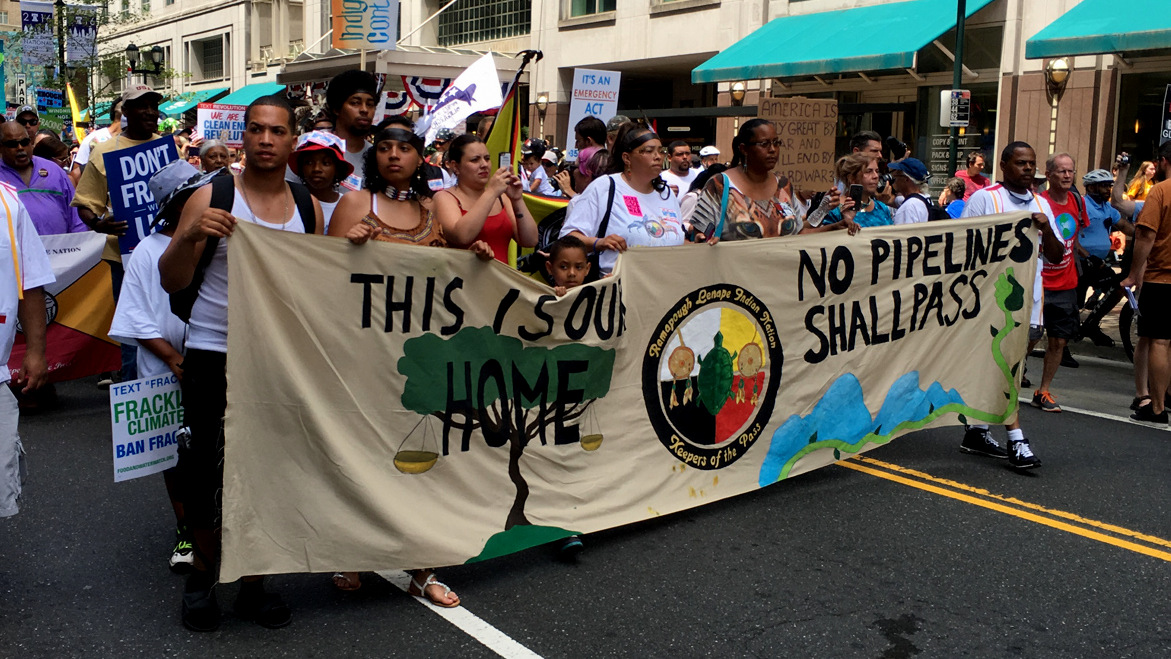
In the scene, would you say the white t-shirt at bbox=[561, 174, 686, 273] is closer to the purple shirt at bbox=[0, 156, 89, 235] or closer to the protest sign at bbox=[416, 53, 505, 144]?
the protest sign at bbox=[416, 53, 505, 144]

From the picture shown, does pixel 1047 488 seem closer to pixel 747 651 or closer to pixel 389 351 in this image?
pixel 747 651

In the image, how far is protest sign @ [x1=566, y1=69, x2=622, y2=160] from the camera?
38.7ft

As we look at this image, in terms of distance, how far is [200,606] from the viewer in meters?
3.96

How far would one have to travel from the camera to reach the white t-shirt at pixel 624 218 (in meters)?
5.52

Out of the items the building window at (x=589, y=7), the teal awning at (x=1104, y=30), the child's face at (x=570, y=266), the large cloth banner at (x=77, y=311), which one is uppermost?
the building window at (x=589, y=7)

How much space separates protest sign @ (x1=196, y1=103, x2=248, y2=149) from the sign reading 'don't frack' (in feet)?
4.88

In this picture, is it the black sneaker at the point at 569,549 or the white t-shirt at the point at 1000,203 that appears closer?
the black sneaker at the point at 569,549

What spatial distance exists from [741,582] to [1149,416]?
4.78m

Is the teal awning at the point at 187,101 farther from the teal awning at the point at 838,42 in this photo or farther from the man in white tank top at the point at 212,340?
the man in white tank top at the point at 212,340

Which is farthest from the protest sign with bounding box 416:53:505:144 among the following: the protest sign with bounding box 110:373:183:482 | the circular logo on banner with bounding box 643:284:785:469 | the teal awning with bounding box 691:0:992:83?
the teal awning with bounding box 691:0:992:83

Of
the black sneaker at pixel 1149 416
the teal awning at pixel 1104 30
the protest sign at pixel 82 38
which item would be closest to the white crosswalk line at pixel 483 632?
the black sneaker at pixel 1149 416

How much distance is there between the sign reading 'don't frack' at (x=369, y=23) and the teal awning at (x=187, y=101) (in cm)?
3114

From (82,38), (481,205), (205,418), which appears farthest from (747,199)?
(82,38)

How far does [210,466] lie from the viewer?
3.93 metres
